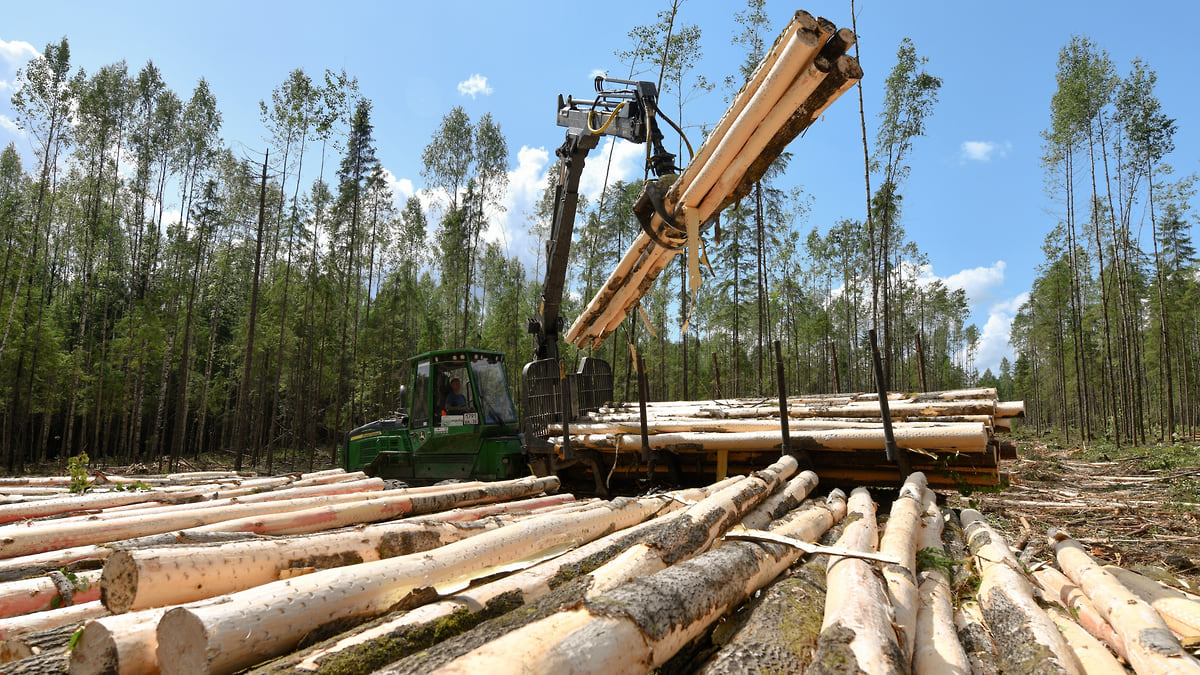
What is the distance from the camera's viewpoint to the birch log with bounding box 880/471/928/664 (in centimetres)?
229

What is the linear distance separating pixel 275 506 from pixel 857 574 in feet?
11.0

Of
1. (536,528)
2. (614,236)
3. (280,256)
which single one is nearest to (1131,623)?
(536,528)

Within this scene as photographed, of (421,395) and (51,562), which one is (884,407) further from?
(421,395)

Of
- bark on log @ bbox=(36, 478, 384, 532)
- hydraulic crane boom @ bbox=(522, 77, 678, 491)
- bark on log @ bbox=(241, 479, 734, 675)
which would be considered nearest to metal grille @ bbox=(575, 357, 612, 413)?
hydraulic crane boom @ bbox=(522, 77, 678, 491)

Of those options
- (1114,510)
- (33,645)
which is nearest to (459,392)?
(33,645)

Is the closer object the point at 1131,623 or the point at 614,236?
the point at 1131,623

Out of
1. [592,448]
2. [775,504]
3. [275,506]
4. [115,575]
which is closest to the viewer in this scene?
[115,575]

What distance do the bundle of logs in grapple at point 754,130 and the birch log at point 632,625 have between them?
2395mm

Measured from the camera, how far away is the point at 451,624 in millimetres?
1820

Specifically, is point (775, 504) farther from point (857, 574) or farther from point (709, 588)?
point (709, 588)

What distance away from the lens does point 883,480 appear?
5438 mm

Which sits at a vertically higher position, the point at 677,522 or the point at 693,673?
the point at 677,522

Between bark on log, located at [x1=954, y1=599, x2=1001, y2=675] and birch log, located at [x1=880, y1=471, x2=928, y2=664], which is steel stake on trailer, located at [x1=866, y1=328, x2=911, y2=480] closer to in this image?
birch log, located at [x1=880, y1=471, x2=928, y2=664]

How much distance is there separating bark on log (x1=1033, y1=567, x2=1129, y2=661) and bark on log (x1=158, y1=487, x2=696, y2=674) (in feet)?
8.58
